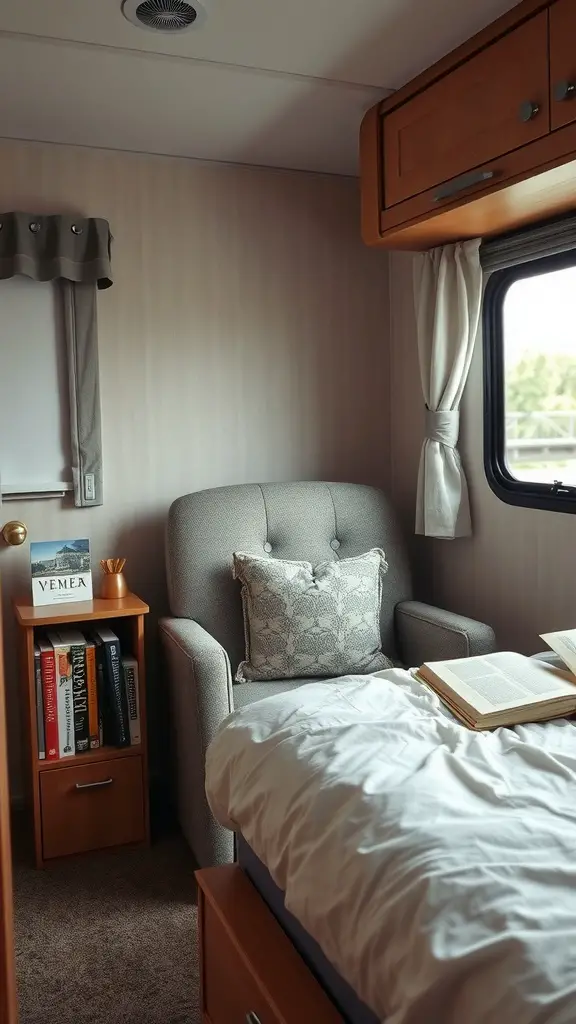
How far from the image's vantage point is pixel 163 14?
6.74ft

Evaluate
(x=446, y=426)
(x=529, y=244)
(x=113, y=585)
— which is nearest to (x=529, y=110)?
(x=529, y=244)

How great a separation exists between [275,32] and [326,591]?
5.06 ft

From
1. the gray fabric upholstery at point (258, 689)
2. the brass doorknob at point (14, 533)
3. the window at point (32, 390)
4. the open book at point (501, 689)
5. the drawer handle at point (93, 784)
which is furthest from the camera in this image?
the window at point (32, 390)

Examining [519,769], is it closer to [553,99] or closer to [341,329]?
[553,99]

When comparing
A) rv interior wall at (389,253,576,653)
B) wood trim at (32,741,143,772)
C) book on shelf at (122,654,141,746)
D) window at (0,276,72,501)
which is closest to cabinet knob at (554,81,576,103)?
rv interior wall at (389,253,576,653)

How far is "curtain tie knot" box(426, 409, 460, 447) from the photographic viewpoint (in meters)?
2.99

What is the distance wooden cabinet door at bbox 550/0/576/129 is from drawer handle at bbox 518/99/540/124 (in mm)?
41

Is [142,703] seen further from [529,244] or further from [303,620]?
[529,244]

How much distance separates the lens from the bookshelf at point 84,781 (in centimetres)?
264

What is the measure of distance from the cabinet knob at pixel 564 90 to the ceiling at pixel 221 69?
316 millimetres

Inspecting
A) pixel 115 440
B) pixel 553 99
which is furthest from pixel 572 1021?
pixel 115 440

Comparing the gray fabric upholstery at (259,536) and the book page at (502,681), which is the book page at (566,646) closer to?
the book page at (502,681)

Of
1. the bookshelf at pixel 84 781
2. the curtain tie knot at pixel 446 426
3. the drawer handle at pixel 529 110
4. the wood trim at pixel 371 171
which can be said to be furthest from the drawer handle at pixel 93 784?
the drawer handle at pixel 529 110

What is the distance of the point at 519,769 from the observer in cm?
147
